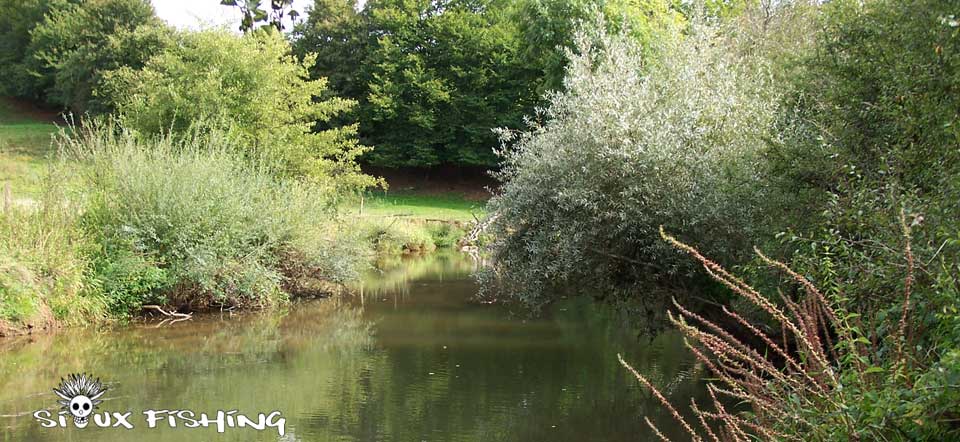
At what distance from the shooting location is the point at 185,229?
55.7 feet

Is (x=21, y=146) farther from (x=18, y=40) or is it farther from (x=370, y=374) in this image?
(x=370, y=374)

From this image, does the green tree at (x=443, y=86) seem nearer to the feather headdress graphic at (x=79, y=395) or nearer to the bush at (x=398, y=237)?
the bush at (x=398, y=237)

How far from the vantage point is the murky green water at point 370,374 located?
32.9 feet

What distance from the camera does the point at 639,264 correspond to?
38.7ft

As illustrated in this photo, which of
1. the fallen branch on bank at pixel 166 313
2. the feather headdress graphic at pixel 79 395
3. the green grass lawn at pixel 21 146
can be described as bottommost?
the fallen branch on bank at pixel 166 313

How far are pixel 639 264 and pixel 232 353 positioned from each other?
7.04m

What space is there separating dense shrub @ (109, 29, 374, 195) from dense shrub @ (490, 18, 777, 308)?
1168 centimetres

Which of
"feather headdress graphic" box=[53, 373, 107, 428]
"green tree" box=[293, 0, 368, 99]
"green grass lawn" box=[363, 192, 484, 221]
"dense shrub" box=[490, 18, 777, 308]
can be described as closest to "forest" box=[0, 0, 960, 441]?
"dense shrub" box=[490, 18, 777, 308]

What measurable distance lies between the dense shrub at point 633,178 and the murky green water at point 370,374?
1649 millimetres

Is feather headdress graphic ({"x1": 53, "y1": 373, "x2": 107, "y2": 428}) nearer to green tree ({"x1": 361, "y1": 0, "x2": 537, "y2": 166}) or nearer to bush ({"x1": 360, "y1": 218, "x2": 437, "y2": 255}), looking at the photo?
bush ({"x1": 360, "y1": 218, "x2": 437, "y2": 255})

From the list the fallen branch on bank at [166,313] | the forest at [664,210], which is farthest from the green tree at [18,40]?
the fallen branch on bank at [166,313]

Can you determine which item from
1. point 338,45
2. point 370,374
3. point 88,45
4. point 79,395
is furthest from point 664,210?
point 88,45

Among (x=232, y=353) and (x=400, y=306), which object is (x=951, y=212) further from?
(x=400, y=306)

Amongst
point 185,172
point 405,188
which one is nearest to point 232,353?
point 185,172
